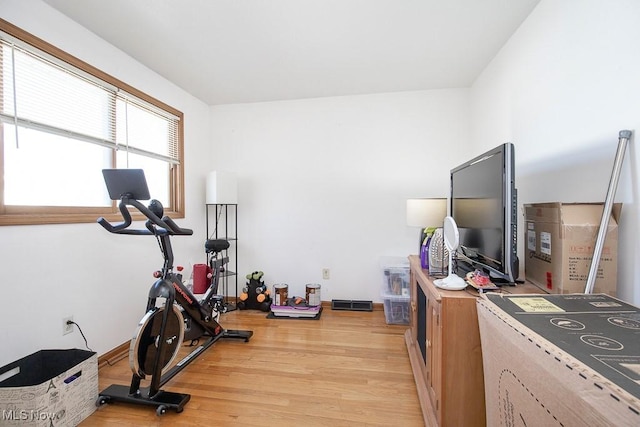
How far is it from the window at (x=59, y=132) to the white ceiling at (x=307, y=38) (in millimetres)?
369

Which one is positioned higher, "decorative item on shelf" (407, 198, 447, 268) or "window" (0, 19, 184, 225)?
"window" (0, 19, 184, 225)

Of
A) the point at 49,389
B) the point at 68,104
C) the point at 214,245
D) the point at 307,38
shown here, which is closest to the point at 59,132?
the point at 68,104

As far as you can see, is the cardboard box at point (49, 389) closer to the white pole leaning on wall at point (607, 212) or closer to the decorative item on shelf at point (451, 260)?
the decorative item on shelf at point (451, 260)

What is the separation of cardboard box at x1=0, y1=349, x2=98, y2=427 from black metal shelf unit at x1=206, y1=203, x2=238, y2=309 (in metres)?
1.80

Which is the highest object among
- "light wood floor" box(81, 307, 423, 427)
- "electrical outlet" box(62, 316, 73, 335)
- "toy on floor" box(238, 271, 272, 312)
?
"electrical outlet" box(62, 316, 73, 335)

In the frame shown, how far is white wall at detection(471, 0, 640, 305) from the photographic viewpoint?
111 cm

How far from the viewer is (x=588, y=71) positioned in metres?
1.31

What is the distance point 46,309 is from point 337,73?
9.51 ft

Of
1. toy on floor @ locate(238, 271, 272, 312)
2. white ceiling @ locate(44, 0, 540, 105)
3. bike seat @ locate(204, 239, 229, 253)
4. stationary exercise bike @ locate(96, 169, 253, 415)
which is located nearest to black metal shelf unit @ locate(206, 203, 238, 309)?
toy on floor @ locate(238, 271, 272, 312)

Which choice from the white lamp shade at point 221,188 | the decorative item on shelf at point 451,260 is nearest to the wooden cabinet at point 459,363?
the decorative item on shelf at point 451,260

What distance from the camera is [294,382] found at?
1839mm

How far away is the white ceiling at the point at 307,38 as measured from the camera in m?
1.76

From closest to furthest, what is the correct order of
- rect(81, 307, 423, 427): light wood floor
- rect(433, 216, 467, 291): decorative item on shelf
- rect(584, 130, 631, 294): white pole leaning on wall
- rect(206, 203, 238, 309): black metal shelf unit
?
rect(584, 130, 631, 294): white pole leaning on wall < rect(433, 216, 467, 291): decorative item on shelf < rect(81, 307, 423, 427): light wood floor < rect(206, 203, 238, 309): black metal shelf unit

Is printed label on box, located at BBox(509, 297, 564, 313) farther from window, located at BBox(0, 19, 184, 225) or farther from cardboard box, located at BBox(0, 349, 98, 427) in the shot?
window, located at BBox(0, 19, 184, 225)
